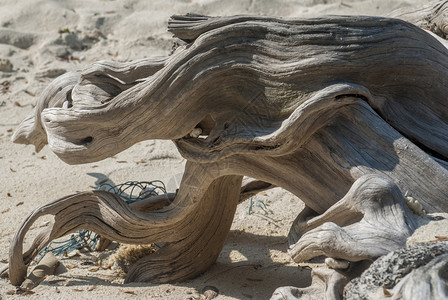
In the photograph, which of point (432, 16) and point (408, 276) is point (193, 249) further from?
point (432, 16)

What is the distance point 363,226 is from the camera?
9.95 feet

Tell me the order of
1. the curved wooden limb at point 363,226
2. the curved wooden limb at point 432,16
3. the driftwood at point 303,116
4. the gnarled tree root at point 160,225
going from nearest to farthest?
1. the curved wooden limb at point 363,226
2. the driftwood at point 303,116
3. the gnarled tree root at point 160,225
4. the curved wooden limb at point 432,16

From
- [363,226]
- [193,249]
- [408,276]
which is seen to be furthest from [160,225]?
[408,276]

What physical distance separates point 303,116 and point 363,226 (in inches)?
25.1

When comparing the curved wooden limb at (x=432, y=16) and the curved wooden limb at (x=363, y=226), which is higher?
the curved wooden limb at (x=432, y=16)

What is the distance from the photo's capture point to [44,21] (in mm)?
8203

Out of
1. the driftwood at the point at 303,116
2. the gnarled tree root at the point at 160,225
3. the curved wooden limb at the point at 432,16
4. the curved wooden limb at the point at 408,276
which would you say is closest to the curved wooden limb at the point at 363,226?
the driftwood at the point at 303,116

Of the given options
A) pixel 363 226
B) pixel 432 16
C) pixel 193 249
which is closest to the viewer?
pixel 363 226

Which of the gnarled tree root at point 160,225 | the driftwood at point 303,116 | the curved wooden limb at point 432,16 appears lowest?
the gnarled tree root at point 160,225

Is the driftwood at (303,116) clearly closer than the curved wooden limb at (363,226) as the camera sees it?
No

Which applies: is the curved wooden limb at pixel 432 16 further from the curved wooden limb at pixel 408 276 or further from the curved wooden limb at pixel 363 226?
the curved wooden limb at pixel 408 276

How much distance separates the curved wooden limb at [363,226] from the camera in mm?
2914

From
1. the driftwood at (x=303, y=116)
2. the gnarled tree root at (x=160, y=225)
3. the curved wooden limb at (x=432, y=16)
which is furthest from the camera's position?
the curved wooden limb at (x=432, y=16)

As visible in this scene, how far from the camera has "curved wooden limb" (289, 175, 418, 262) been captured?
2.91m
